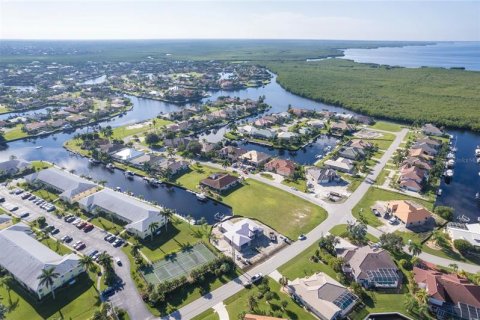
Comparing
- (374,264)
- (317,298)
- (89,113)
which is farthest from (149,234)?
(89,113)

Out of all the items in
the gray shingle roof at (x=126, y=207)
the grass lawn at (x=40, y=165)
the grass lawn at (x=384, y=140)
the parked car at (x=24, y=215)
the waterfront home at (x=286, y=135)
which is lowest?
the parked car at (x=24, y=215)

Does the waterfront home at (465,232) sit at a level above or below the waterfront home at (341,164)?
→ below

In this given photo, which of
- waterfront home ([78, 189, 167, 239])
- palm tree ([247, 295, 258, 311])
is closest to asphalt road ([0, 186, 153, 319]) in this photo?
waterfront home ([78, 189, 167, 239])

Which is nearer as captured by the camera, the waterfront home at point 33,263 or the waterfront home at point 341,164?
the waterfront home at point 33,263

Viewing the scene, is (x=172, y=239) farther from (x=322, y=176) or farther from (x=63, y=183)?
(x=322, y=176)

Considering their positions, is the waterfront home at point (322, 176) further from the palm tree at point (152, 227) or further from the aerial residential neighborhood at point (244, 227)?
the palm tree at point (152, 227)

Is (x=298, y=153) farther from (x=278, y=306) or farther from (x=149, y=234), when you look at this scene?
(x=278, y=306)

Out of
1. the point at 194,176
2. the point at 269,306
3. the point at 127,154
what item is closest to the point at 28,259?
the point at 269,306

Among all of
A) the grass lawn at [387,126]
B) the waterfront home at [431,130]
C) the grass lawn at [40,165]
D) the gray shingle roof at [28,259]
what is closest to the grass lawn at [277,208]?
the gray shingle roof at [28,259]
